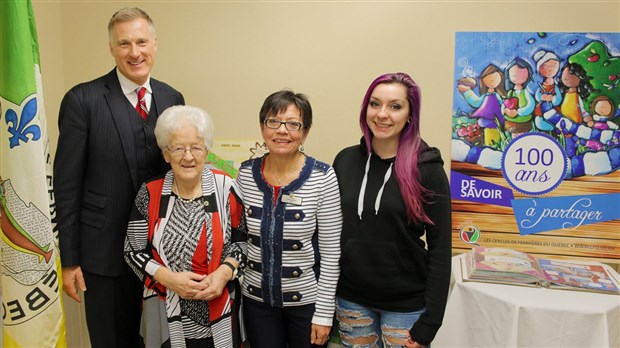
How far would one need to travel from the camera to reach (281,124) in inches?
65.6

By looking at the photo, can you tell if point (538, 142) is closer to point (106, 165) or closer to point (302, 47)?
point (302, 47)

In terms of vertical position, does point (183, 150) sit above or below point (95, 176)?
above

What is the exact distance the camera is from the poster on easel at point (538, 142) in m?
2.41

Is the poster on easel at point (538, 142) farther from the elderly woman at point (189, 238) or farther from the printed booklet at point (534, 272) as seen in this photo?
the elderly woman at point (189, 238)

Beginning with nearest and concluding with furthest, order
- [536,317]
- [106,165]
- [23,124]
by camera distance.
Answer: [23,124] → [106,165] → [536,317]

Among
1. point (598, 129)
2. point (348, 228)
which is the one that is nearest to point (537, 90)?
point (598, 129)

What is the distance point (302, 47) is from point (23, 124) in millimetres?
1473

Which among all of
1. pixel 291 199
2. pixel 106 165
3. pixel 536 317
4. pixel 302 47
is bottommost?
pixel 536 317

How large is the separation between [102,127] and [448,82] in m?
1.72

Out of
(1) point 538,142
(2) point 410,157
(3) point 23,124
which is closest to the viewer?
(3) point 23,124

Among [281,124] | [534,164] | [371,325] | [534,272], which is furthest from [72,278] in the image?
[534,164]

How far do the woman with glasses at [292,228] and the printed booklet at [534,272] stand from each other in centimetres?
91

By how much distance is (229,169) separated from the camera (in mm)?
2664

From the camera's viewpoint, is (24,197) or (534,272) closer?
(24,197)
